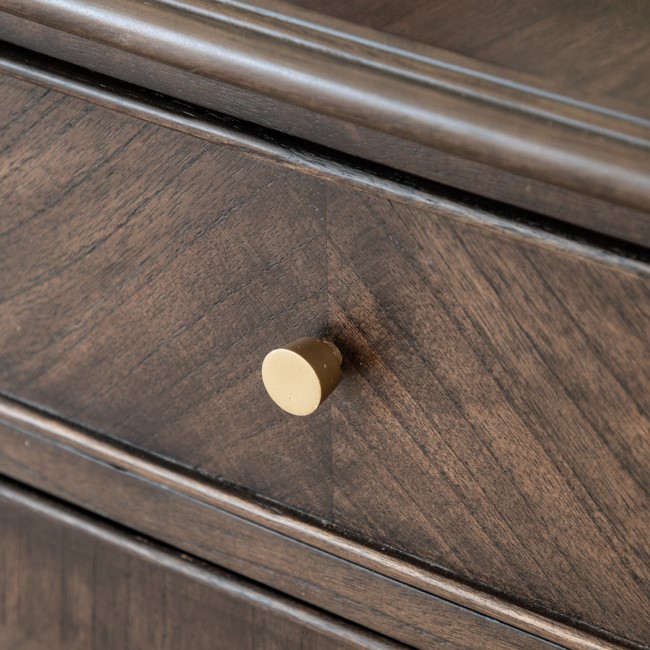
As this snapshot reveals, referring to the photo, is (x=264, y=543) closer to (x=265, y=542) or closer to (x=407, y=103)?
(x=265, y=542)

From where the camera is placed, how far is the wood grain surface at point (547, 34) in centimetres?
22

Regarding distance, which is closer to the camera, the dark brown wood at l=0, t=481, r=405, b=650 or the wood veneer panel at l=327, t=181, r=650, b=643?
the wood veneer panel at l=327, t=181, r=650, b=643

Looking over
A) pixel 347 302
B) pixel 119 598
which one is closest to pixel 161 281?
pixel 347 302

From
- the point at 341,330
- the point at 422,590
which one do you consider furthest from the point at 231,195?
the point at 422,590

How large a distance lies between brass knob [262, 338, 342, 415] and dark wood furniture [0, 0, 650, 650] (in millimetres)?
16

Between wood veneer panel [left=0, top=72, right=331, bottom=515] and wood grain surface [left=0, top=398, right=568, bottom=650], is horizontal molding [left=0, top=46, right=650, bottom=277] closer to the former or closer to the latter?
wood veneer panel [left=0, top=72, right=331, bottom=515]

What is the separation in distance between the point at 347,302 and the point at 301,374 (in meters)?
0.03

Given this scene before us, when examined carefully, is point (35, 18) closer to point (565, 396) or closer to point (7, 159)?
point (7, 159)

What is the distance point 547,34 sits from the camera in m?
0.24

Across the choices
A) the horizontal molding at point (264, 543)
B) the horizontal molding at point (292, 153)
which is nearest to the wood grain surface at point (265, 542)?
the horizontal molding at point (264, 543)

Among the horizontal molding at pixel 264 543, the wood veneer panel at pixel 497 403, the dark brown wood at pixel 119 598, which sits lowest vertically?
the dark brown wood at pixel 119 598

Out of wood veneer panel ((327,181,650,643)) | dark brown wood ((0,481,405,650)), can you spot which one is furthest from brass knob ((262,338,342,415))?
dark brown wood ((0,481,405,650))

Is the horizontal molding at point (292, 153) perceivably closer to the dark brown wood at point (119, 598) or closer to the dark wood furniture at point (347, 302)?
the dark wood furniture at point (347, 302)

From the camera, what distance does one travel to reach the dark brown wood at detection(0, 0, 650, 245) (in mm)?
211
